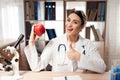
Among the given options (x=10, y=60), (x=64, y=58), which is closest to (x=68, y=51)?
(x=64, y=58)

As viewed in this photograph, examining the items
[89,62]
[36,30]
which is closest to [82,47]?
[89,62]

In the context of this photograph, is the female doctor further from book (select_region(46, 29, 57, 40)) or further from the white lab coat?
book (select_region(46, 29, 57, 40))

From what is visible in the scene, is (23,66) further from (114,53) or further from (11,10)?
(114,53)

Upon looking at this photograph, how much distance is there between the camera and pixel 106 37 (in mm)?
3297

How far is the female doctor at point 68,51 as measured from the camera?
62.8 inches

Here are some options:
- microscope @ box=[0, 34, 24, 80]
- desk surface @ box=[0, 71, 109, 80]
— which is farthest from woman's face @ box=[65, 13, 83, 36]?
microscope @ box=[0, 34, 24, 80]

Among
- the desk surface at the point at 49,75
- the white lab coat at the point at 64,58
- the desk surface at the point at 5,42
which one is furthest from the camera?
the desk surface at the point at 5,42

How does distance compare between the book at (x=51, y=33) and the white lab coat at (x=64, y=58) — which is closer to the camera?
the white lab coat at (x=64, y=58)

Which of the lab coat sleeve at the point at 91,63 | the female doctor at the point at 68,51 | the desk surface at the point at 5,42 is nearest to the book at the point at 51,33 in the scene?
the desk surface at the point at 5,42

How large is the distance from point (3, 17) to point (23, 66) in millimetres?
914

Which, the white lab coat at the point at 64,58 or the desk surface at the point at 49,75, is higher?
the white lab coat at the point at 64,58

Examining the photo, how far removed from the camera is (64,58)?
1746mm

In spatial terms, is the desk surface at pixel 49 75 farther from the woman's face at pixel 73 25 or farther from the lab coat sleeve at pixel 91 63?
the woman's face at pixel 73 25

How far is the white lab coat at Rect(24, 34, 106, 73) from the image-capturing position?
1.55 metres
